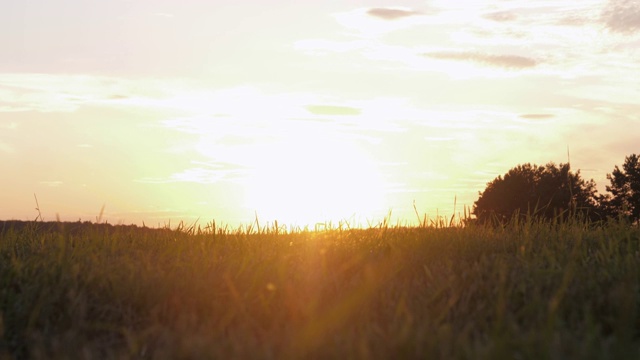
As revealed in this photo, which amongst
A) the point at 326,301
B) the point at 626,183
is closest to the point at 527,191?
the point at 626,183

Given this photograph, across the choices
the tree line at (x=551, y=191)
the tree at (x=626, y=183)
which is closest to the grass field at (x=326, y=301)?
the tree line at (x=551, y=191)

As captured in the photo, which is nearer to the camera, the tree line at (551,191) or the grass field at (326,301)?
the grass field at (326,301)

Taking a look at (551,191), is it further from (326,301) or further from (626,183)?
(326,301)

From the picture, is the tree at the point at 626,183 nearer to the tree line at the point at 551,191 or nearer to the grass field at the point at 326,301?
the tree line at the point at 551,191

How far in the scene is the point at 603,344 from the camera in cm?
396

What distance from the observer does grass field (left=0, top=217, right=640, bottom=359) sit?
155 inches

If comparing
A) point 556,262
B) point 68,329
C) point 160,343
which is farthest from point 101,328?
point 556,262

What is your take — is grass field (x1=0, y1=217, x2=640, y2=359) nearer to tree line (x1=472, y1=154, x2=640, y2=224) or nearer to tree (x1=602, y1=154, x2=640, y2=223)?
tree line (x1=472, y1=154, x2=640, y2=224)

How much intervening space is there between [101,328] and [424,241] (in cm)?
358

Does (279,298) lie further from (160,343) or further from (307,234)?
(307,234)

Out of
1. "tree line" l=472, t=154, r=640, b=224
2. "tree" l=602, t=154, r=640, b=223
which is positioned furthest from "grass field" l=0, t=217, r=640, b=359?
"tree" l=602, t=154, r=640, b=223

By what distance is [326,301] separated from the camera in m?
5.49

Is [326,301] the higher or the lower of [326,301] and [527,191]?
the lower

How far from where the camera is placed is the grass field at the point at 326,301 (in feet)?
13.0
